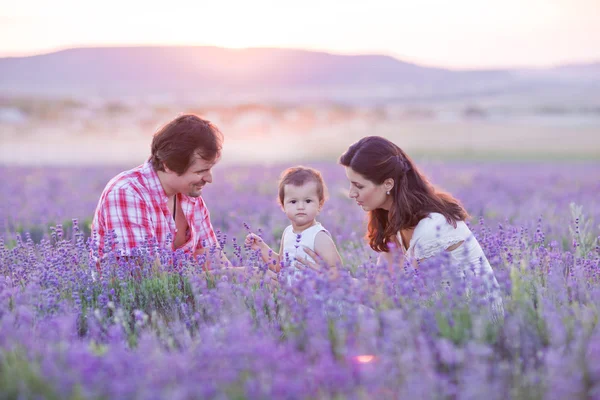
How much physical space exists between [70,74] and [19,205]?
117 meters

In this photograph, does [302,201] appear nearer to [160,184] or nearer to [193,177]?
[193,177]

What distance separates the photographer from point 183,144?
4.45 meters

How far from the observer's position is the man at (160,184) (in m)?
4.33

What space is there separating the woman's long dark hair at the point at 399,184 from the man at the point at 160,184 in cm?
97

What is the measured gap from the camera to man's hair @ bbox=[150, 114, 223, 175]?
14.6 feet

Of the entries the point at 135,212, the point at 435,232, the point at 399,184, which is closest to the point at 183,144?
the point at 135,212

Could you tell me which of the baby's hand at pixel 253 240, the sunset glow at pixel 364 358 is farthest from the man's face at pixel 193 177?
the sunset glow at pixel 364 358

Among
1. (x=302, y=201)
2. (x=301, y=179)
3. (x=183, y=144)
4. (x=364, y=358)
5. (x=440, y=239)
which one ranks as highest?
(x=183, y=144)

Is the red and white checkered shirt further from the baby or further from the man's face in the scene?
the baby

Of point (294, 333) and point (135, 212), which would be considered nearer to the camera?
point (294, 333)

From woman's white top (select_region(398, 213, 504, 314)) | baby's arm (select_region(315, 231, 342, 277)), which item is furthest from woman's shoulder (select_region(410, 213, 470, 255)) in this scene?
baby's arm (select_region(315, 231, 342, 277))

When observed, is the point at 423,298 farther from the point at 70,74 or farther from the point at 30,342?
the point at 70,74

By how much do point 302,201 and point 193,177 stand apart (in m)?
0.76

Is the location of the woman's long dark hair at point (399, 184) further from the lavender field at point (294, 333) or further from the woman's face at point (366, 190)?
the lavender field at point (294, 333)
